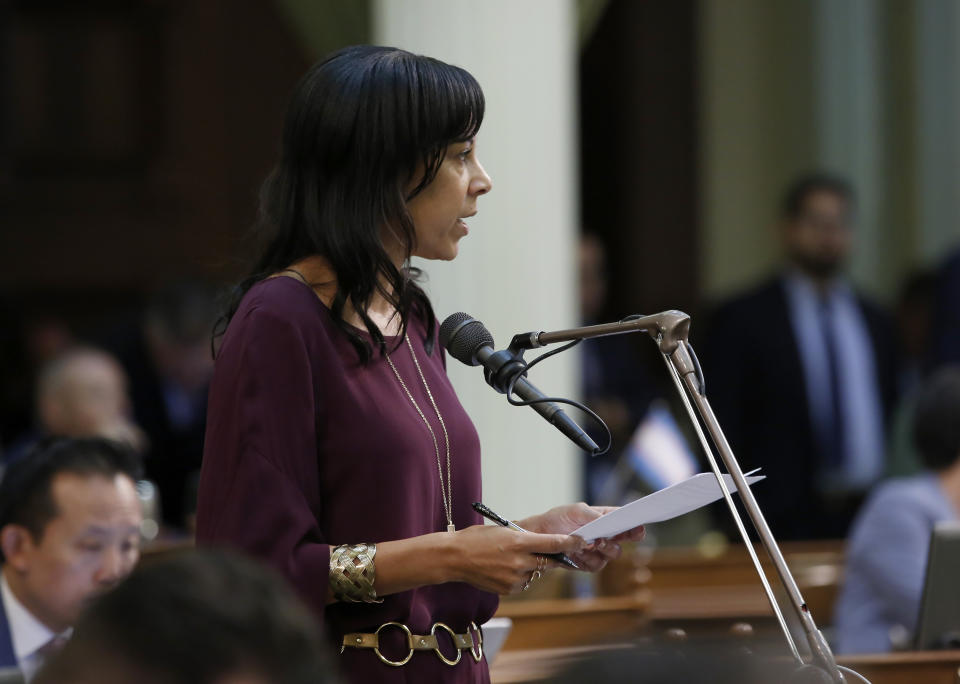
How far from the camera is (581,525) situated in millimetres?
2117

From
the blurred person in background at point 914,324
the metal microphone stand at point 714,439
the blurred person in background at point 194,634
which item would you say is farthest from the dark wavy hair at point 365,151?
the blurred person in background at point 914,324

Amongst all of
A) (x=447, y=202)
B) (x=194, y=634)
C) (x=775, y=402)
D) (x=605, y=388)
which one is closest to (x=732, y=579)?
(x=605, y=388)

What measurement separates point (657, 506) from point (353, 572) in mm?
381

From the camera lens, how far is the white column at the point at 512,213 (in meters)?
4.24

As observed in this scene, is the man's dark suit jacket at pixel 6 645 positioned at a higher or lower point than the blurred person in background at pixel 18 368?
higher

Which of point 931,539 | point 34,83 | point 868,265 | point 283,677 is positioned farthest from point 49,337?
point 283,677

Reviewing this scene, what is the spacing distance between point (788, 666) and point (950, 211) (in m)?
6.68

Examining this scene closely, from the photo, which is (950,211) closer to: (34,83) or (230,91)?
(230,91)

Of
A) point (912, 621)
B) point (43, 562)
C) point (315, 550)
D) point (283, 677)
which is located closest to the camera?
point (283, 677)

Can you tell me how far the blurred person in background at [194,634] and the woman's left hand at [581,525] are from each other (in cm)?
103

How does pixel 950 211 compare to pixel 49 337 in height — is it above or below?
above

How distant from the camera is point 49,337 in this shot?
8.12 m

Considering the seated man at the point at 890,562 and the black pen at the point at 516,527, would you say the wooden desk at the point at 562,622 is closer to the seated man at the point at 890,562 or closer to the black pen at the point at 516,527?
the seated man at the point at 890,562

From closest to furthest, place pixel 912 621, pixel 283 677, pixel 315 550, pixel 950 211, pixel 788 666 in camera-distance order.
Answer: pixel 283 677 → pixel 788 666 → pixel 315 550 → pixel 912 621 → pixel 950 211
